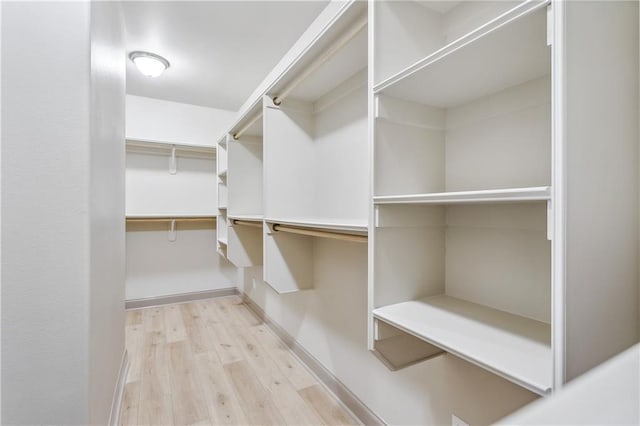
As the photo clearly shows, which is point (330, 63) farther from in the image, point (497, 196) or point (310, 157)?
point (497, 196)

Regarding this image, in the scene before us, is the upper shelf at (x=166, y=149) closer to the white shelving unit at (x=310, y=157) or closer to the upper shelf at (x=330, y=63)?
the white shelving unit at (x=310, y=157)

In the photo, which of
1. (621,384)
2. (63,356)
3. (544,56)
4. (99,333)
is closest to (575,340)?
(621,384)

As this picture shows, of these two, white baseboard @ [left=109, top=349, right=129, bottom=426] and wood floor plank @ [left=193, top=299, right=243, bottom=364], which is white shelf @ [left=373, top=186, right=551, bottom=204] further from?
wood floor plank @ [left=193, top=299, right=243, bottom=364]

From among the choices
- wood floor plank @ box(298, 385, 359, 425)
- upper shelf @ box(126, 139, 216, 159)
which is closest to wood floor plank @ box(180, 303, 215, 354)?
wood floor plank @ box(298, 385, 359, 425)

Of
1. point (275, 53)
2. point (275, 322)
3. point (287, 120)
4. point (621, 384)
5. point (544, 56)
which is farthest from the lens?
point (275, 322)

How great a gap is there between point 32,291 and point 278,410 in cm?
130

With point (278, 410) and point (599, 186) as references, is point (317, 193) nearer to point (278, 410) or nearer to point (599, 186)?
point (278, 410)

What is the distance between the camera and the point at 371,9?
93cm

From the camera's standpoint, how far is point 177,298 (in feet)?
11.3

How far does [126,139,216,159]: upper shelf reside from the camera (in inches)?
119

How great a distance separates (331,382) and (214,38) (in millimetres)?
2427

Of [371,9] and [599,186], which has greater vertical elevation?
[371,9]

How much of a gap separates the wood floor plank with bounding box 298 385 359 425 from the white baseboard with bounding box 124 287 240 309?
216 cm

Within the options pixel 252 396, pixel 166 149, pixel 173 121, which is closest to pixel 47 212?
pixel 252 396
